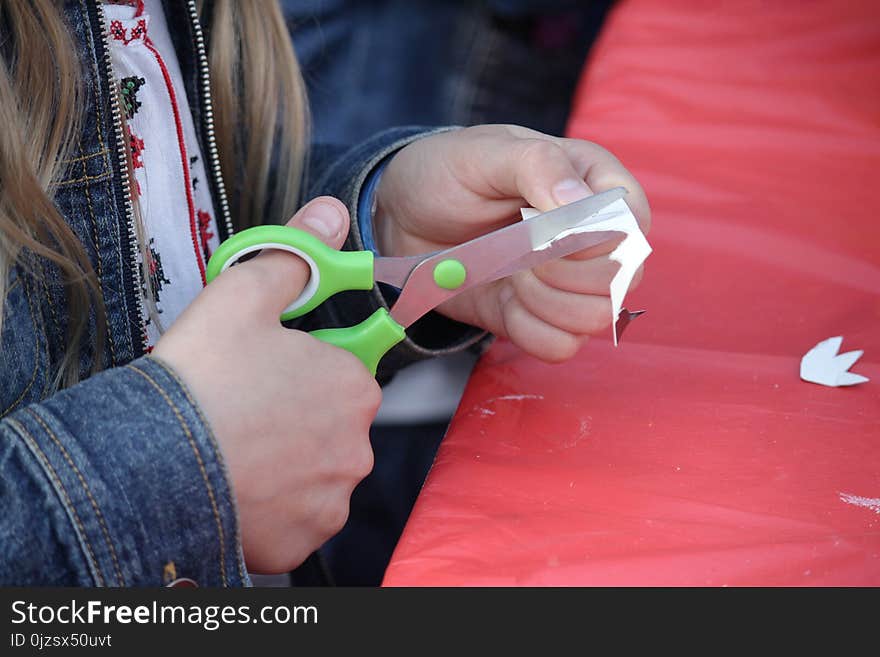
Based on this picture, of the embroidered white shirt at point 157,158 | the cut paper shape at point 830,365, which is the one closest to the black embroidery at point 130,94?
the embroidered white shirt at point 157,158

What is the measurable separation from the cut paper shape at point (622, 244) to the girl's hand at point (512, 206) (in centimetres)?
2

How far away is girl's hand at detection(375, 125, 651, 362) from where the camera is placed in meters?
0.56

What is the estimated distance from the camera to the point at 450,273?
1.80 ft

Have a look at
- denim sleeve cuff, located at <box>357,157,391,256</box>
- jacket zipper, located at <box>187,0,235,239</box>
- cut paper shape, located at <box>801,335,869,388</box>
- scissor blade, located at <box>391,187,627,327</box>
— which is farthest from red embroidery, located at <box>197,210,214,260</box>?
cut paper shape, located at <box>801,335,869,388</box>

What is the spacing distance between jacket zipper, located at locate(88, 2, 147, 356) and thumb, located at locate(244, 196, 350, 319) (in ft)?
0.47

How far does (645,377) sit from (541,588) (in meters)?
0.24

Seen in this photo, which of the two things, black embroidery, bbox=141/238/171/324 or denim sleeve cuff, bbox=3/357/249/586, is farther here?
black embroidery, bbox=141/238/171/324

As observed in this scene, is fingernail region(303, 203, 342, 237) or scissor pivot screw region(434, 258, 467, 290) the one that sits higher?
fingernail region(303, 203, 342, 237)

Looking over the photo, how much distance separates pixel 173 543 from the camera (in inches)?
17.9

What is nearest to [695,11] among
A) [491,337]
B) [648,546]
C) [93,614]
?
[491,337]

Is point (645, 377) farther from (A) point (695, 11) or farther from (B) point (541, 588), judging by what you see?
(A) point (695, 11)

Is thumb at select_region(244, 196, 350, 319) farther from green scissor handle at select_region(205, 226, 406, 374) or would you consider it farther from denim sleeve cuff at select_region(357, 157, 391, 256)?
denim sleeve cuff at select_region(357, 157, 391, 256)

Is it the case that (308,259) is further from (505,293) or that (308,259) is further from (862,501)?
(862,501)

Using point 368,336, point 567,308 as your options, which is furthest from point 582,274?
point 368,336
